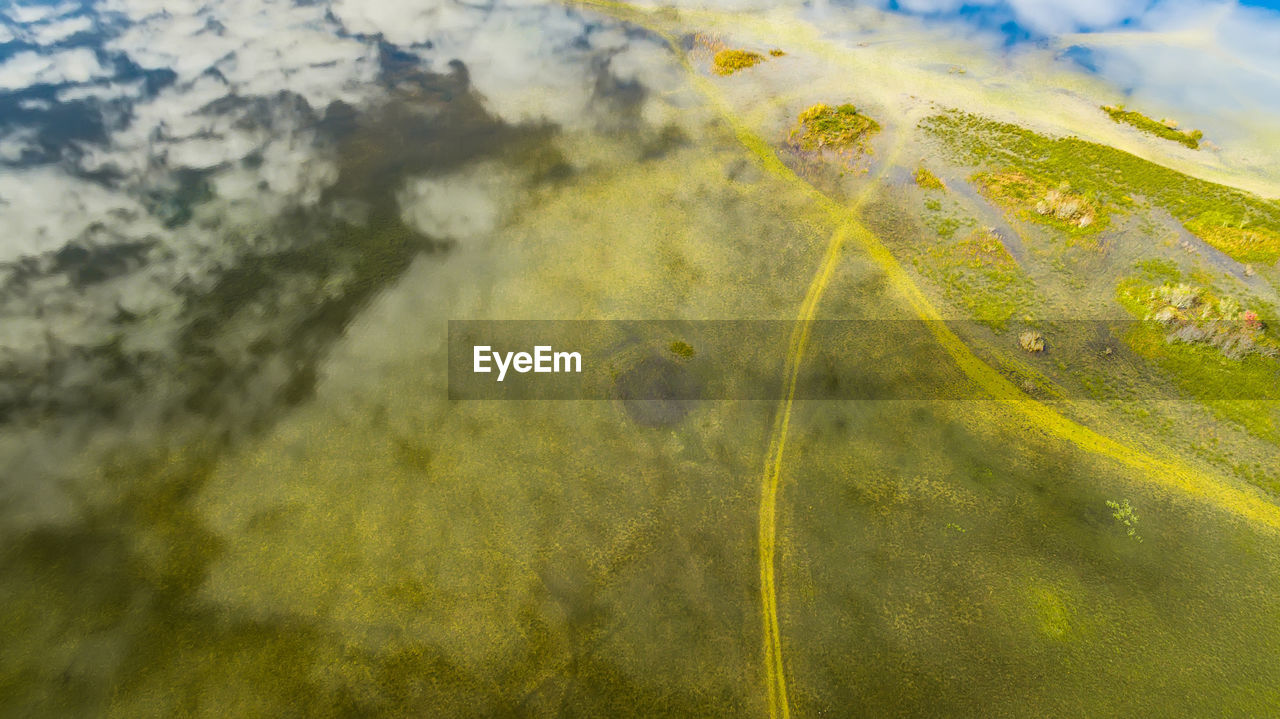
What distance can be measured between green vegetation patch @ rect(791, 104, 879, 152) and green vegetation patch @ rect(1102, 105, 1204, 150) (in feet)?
47.2

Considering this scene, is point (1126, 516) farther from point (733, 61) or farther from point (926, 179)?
point (733, 61)

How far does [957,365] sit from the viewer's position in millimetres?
22828

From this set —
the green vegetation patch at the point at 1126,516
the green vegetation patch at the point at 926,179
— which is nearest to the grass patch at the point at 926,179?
the green vegetation patch at the point at 926,179

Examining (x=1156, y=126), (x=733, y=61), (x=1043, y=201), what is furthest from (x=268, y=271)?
(x=1156, y=126)

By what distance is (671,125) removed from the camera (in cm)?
3516

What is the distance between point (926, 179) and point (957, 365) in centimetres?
1286

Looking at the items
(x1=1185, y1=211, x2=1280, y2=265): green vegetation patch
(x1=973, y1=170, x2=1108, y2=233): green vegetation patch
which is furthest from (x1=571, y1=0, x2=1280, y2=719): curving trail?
(x1=1185, y1=211, x2=1280, y2=265): green vegetation patch

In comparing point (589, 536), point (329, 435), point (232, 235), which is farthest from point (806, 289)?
point (232, 235)

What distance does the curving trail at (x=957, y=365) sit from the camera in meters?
17.2

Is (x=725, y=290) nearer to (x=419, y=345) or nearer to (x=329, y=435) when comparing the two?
(x=419, y=345)

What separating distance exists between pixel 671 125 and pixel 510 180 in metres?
10.7

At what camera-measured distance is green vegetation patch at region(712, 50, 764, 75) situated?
3978cm

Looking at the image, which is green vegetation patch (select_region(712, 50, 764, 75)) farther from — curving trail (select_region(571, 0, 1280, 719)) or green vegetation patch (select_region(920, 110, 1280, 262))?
curving trail (select_region(571, 0, 1280, 719))

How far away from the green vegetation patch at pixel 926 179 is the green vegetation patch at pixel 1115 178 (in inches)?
97.9
